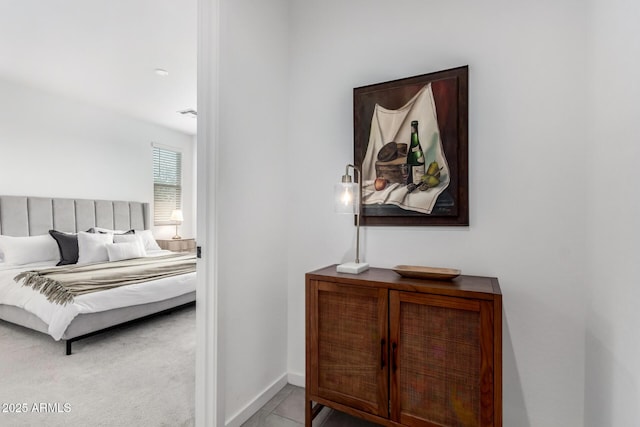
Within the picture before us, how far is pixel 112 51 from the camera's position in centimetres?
309

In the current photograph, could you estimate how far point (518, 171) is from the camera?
1.55m

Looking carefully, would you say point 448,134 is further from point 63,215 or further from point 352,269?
point 63,215

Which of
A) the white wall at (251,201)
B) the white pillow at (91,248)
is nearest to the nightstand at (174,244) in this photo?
the white pillow at (91,248)

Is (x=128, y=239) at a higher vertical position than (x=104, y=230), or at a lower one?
lower

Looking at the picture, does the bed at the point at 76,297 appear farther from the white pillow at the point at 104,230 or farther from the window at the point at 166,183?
the window at the point at 166,183

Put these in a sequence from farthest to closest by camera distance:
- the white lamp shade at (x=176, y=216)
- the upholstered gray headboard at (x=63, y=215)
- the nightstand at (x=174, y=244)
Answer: the white lamp shade at (x=176, y=216) < the nightstand at (x=174, y=244) < the upholstered gray headboard at (x=63, y=215)

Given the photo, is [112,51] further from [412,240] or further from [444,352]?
[444,352]

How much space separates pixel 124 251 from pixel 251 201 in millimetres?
3070

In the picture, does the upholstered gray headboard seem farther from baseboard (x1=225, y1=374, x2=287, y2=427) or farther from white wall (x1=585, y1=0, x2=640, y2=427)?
white wall (x1=585, y1=0, x2=640, y2=427)

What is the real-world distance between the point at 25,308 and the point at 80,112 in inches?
115

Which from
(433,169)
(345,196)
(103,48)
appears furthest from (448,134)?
(103,48)

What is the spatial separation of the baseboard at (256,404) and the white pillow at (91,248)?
10.1 feet

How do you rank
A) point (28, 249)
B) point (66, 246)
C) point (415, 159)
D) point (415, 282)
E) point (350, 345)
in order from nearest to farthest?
point (415, 282) → point (350, 345) → point (415, 159) → point (28, 249) → point (66, 246)

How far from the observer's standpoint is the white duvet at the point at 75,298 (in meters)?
2.58
